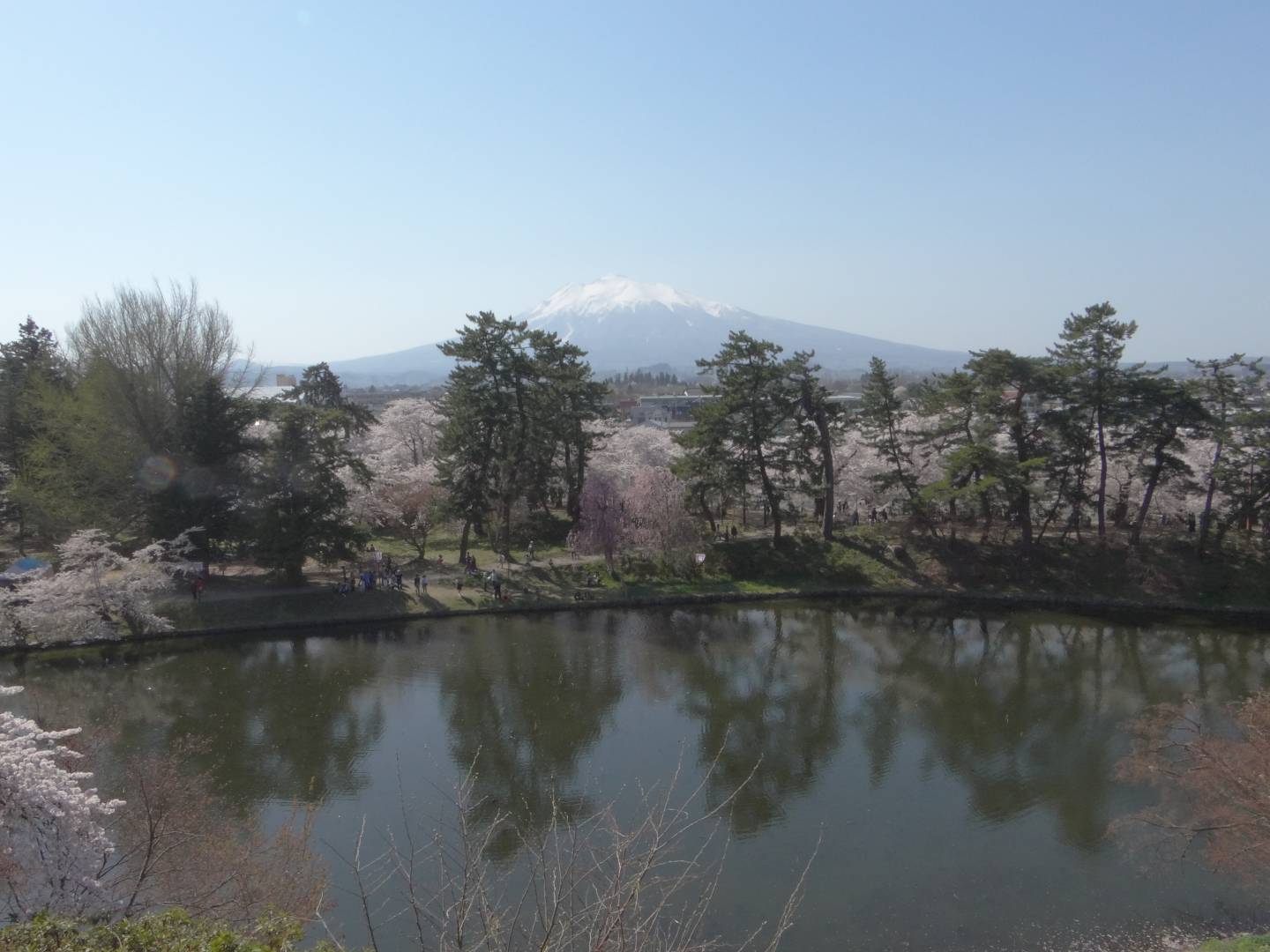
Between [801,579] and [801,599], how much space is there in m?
0.95

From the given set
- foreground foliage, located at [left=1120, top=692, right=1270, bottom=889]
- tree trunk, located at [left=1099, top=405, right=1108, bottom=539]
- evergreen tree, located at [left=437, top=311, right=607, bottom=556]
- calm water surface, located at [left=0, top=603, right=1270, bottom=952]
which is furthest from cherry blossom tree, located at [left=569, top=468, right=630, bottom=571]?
foreground foliage, located at [left=1120, top=692, right=1270, bottom=889]

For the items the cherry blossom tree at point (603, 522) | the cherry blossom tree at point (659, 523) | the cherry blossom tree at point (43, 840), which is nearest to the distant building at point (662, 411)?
the cherry blossom tree at point (603, 522)

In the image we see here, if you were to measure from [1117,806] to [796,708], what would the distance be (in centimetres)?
507

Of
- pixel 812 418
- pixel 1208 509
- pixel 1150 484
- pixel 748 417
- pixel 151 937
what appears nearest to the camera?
pixel 151 937

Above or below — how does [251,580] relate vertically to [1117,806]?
above

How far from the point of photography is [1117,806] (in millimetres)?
10758

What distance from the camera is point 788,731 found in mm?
13438

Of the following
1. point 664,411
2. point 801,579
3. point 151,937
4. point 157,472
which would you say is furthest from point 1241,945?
point 664,411

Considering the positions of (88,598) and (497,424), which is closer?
(88,598)

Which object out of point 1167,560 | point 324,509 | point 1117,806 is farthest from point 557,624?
point 1167,560

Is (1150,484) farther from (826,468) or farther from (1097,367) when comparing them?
(826,468)

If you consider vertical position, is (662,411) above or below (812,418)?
above

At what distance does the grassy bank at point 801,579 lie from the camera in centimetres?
1964

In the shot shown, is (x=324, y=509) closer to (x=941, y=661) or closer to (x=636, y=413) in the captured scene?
(x=941, y=661)
